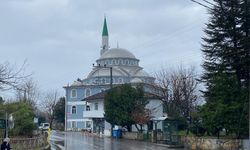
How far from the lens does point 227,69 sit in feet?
127

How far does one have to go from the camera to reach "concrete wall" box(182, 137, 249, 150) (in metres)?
34.3

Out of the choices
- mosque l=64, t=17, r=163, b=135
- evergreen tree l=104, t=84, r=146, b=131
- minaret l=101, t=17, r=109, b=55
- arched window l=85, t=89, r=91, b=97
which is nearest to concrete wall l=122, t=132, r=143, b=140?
evergreen tree l=104, t=84, r=146, b=131

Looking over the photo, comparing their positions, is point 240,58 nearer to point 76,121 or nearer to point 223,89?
point 223,89

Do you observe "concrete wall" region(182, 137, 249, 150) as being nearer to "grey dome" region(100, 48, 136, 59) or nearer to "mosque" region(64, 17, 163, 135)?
"mosque" region(64, 17, 163, 135)

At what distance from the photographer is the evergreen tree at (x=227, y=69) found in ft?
116

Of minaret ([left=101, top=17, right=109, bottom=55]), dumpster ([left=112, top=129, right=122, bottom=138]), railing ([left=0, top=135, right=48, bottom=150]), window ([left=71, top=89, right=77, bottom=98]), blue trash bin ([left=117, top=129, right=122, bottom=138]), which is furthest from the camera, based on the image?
minaret ([left=101, top=17, right=109, bottom=55])

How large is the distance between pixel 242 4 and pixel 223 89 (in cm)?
709

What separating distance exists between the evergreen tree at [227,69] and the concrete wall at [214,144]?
87 centimetres

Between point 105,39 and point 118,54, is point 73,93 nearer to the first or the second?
point 118,54

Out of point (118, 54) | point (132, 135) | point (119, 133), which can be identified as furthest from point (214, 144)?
point (118, 54)

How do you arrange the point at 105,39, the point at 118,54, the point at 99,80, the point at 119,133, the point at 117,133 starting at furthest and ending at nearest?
1. the point at 105,39
2. the point at 118,54
3. the point at 99,80
4. the point at 117,133
5. the point at 119,133

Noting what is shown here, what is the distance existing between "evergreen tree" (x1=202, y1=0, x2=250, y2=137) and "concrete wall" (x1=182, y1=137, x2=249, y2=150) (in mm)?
866

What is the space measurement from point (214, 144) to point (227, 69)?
616 cm

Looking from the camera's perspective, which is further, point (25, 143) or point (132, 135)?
point (132, 135)
